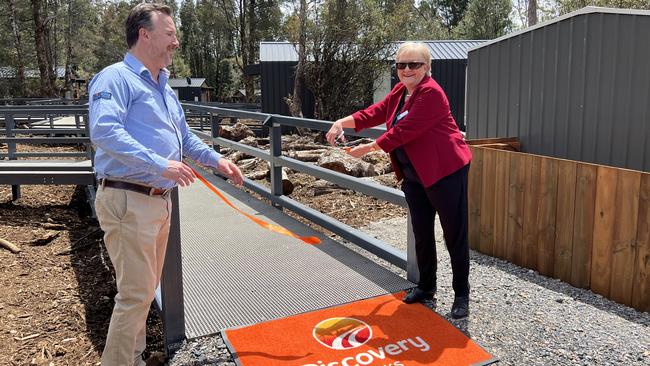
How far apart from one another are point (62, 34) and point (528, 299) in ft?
168

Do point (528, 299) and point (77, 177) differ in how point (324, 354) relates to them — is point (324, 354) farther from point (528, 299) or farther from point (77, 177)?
point (77, 177)

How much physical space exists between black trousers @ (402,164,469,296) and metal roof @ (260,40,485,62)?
16.6 metres

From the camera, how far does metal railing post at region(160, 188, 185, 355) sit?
3006 mm

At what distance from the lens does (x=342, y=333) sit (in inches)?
125

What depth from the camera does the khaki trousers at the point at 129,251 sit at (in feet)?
8.05

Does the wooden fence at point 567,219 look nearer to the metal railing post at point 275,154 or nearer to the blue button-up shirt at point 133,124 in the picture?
the metal railing post at point 275,154

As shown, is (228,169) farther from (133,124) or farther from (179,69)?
(179,69)

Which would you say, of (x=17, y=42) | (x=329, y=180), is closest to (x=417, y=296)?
(x=329, y=180)

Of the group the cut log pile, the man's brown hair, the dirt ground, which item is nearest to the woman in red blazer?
the man's brown hair

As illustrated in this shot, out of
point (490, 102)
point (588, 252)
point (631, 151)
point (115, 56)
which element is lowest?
point (588, 252)

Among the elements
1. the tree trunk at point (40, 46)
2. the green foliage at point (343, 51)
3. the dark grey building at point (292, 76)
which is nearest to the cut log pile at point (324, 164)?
the green foliage at point (343, 51)

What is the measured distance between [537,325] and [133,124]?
2.54 meters

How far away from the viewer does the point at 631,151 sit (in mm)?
5938

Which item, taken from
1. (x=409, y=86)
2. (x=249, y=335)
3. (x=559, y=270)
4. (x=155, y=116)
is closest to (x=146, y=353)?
(x=249, y=335)
